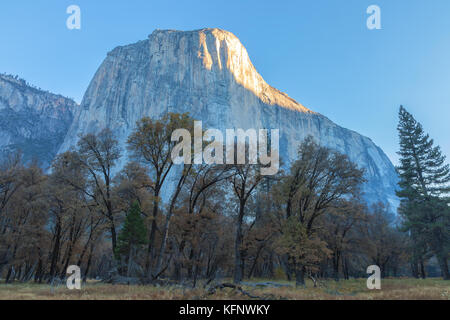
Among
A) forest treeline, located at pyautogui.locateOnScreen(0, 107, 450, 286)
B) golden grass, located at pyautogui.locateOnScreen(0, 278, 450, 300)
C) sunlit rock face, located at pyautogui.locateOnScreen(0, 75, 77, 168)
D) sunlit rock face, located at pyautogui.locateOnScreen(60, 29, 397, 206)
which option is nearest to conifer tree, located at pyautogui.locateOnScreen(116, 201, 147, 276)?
forest treeline, located at pyautogui.locateOnScreen(0, 107, 450, 286)

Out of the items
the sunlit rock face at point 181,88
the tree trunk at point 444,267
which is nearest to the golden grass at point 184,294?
the tree trunk at point 444,267

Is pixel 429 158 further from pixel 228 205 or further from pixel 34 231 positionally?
pixel 34 231

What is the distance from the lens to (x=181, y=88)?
109625 mm

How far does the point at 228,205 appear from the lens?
2884 cm

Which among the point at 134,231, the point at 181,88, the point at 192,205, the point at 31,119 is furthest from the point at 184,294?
the point at 31,119

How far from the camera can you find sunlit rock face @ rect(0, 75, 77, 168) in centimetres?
13600

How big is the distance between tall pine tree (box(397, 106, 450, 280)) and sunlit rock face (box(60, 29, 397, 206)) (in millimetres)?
75366

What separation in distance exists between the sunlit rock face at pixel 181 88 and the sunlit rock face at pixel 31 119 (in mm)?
40080

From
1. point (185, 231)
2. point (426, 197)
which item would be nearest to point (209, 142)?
point (185, 231)

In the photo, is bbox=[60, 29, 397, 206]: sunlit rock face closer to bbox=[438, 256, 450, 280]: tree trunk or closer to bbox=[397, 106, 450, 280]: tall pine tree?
bbox=[397, 106, 450, 280]: tall pine tree

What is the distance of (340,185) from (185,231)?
13633mm

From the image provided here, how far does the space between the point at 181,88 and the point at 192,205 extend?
9376 cm

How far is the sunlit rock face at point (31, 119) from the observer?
136 meters

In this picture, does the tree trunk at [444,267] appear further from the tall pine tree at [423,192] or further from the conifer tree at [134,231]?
the conifer tree at [134,231]
